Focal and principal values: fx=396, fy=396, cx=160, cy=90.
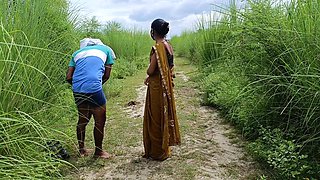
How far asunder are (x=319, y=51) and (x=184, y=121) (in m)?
3.45

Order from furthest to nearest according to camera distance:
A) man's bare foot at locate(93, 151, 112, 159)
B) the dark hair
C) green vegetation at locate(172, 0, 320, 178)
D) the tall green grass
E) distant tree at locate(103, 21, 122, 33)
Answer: distant tree at locate(103, 21, 122, 33) < man's bare foot at locate(93, 151, 112, 159) < the dark hair < green vegetation at locate(172, 0, 320, 178) < the tall green grass

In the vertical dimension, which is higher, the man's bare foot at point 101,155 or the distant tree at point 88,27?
the distant tree at point 88,27

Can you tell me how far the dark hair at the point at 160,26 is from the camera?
463cm

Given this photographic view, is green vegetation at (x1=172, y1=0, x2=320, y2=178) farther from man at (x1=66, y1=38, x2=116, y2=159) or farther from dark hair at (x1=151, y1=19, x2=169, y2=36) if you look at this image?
man at (x1=66, y1=38, x2=116, y2=159)

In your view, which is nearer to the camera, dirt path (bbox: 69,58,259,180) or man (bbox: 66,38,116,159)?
dirt path (bbox: 69,58,259,180)

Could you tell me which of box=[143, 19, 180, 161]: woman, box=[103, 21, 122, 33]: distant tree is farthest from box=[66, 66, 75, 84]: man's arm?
box=[103, 21, 122, 33]: distant tree

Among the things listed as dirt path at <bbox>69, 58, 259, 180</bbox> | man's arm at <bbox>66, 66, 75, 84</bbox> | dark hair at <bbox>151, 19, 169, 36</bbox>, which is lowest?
dirt path at <bbox>69, 58, 259, 180</bbox>

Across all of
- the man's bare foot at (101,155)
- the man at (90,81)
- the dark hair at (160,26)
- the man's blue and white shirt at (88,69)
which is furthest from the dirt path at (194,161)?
the dark hair at (160,26)

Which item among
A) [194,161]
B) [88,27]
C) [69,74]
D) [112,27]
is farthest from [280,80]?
[112,27]

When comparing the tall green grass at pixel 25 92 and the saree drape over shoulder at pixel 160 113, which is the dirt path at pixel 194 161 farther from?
the tall green grass at pixel 25 92

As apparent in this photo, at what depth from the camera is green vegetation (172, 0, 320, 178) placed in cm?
365

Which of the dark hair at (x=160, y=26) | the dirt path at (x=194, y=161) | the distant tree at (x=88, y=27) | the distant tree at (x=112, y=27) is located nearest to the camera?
the dirt path at (x=194, y=161)

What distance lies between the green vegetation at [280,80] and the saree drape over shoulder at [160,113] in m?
0.85

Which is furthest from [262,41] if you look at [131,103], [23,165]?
[131,103]
